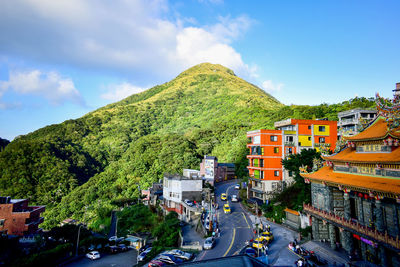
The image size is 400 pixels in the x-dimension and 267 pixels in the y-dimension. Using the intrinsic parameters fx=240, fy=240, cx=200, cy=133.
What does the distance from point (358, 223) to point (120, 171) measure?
84.0 m

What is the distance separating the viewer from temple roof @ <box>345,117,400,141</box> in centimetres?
1814

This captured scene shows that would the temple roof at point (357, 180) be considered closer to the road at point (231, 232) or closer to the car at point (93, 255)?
the road at point (231, 232)

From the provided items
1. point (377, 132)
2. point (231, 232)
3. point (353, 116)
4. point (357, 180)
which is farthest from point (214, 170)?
point (377, 132)

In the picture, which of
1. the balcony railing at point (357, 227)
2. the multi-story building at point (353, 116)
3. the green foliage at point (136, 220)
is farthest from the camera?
the multi-story building at point (353, 116)

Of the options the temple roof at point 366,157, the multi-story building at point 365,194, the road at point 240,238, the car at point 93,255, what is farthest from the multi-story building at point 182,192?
the temple roof at point 366,157

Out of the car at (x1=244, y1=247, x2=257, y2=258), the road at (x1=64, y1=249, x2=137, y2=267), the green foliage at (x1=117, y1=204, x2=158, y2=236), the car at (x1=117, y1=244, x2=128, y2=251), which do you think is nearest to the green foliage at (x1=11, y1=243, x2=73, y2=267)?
the road at (x1=64, y1=249, x2=137, y2=267)

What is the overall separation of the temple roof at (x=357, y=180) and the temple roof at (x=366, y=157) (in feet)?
4.56

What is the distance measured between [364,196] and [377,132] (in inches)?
220

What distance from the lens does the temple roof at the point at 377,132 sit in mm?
18141

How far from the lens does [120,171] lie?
91.3m

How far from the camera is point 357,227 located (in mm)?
19281

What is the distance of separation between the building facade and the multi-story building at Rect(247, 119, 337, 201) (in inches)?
564

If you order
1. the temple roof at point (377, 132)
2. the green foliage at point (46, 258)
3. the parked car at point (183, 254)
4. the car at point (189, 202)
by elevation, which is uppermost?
the temple roof at point (377, 132)

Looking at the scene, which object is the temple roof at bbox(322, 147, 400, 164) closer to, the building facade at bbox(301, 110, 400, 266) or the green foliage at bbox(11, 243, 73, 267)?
the building facade at bbox(301, 110, 400, 266)
